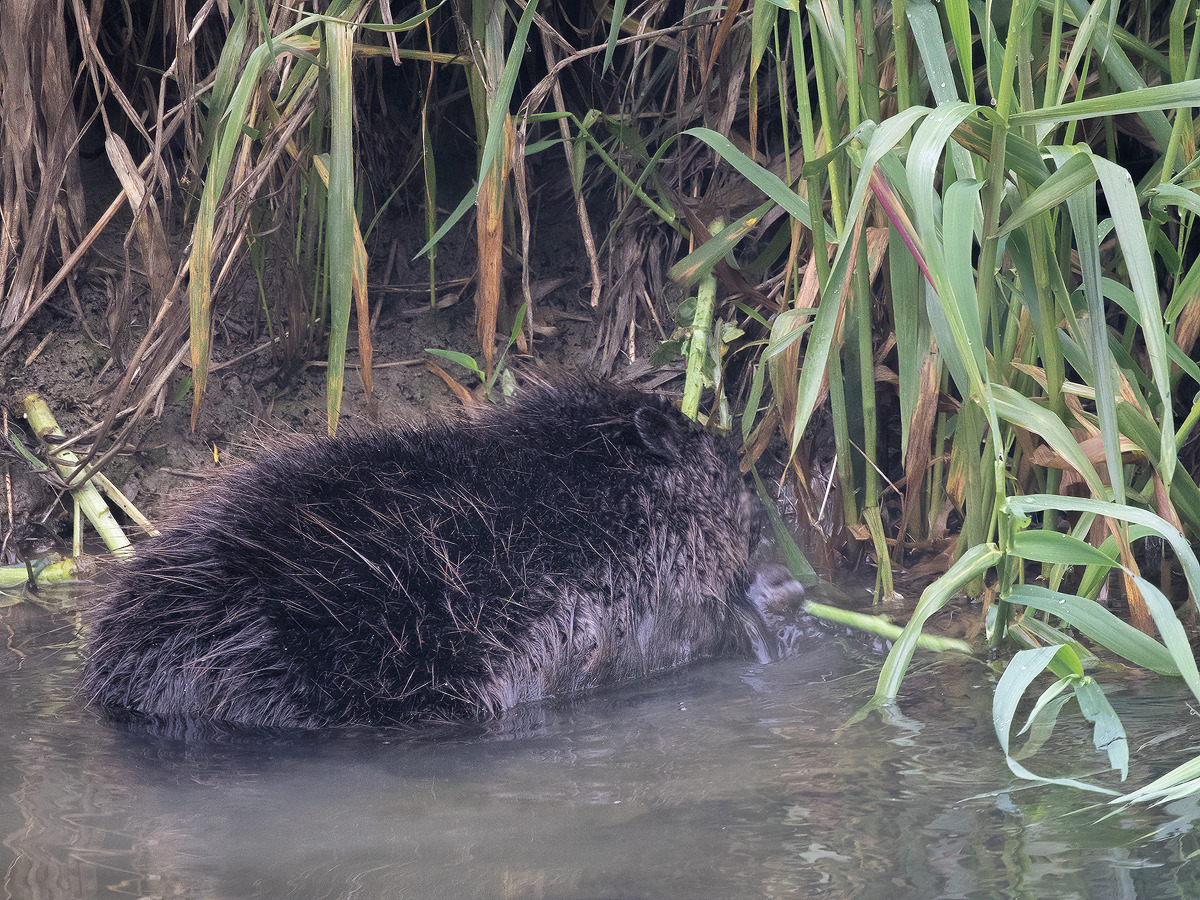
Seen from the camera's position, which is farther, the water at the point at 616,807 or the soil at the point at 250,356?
the soil at the point at 250,356

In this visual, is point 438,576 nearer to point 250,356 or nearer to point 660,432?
point 660,432

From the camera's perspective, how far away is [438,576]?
207 cm

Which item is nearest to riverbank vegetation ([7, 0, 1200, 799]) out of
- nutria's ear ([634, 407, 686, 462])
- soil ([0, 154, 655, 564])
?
soil ([0, 154, 655, 564])

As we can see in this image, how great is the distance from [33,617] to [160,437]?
828 mm

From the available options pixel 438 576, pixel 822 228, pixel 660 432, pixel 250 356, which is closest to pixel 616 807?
pixel 438 576

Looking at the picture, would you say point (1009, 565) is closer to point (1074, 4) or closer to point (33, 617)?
point (1074, 4)

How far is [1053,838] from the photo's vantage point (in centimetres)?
129

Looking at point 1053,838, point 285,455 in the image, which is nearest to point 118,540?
point 285,455

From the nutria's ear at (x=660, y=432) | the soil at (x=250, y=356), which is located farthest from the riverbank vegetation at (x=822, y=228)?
the nutria's ear at (x=660, y=432)

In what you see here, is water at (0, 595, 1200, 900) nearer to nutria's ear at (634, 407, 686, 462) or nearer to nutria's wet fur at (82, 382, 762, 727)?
nutria's wet fur at (82, 382, 762, 727)

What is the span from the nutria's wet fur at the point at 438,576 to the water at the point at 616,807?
0.11m

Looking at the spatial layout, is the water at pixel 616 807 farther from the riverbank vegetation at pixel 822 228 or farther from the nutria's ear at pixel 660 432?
the nutria's ear at pixel 660 432

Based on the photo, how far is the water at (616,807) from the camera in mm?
1250

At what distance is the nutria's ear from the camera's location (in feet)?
8.02
